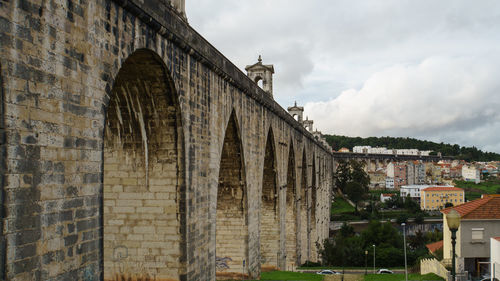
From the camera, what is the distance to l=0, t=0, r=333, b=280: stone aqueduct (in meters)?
5.46

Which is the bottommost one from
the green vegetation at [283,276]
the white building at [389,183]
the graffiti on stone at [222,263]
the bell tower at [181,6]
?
the white building at [389,183]

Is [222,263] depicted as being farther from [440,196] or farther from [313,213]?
[440,196]

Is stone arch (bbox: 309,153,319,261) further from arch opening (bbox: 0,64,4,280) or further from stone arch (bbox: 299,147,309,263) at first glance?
arch opening (bbox: 0,64,4,280)

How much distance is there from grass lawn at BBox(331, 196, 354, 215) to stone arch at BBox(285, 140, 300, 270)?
2236 inches

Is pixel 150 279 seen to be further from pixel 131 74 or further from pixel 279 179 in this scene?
pixel 279 179

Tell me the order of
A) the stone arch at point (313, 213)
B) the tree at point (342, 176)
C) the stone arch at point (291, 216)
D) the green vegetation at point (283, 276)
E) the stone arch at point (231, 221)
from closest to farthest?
the stone arch at point (231, 221) < the green vegetation at point (283, 276) < the stone arch at point (291, 216) < the stone arch at point (313, 213) < the tree at point (342, 176)

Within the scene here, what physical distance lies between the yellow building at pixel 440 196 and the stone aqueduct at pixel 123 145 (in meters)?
86.6

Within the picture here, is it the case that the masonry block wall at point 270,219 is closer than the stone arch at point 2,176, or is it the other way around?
the stone arch at point 2,176

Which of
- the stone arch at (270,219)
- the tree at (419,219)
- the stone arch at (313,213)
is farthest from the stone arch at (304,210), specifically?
the tree at (419,219)

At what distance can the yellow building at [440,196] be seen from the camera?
321 ft

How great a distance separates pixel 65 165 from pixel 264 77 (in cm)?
1700

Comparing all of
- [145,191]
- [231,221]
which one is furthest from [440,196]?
[145,191]

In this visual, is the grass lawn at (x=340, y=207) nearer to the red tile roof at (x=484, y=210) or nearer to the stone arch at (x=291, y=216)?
the stone arch at (x=291, y=216)

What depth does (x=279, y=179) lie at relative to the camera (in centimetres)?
2247
